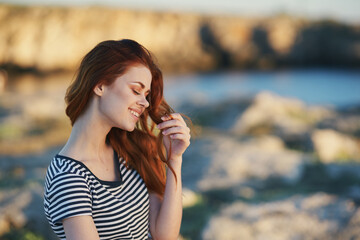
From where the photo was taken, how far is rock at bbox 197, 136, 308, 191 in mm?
5855

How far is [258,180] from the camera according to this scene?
6051 mm

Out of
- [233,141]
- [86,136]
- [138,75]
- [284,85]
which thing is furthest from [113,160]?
[284,85]

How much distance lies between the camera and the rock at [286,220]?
11.8 feet

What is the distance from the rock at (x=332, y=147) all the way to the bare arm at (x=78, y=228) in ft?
23.0

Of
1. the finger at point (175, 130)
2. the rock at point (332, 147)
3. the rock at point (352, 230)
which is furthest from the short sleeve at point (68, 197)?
the rock at point (332, 147)

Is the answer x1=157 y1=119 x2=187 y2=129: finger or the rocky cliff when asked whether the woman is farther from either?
the rocky cliff

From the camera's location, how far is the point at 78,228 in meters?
1.63

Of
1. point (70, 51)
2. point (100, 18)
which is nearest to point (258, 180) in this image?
point (70, 51)

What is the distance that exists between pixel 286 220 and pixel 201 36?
111ft

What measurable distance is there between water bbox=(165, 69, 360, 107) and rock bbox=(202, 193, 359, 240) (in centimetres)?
1366

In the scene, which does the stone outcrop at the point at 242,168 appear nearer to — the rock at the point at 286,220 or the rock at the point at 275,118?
the rock at the point at 286,220

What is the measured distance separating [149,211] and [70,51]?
110ft

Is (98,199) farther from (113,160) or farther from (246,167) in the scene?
(246,167)

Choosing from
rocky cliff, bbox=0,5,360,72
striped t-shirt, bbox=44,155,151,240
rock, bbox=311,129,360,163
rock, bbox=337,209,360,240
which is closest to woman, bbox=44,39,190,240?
striped t-shirt, bbox=44,155,151,240
